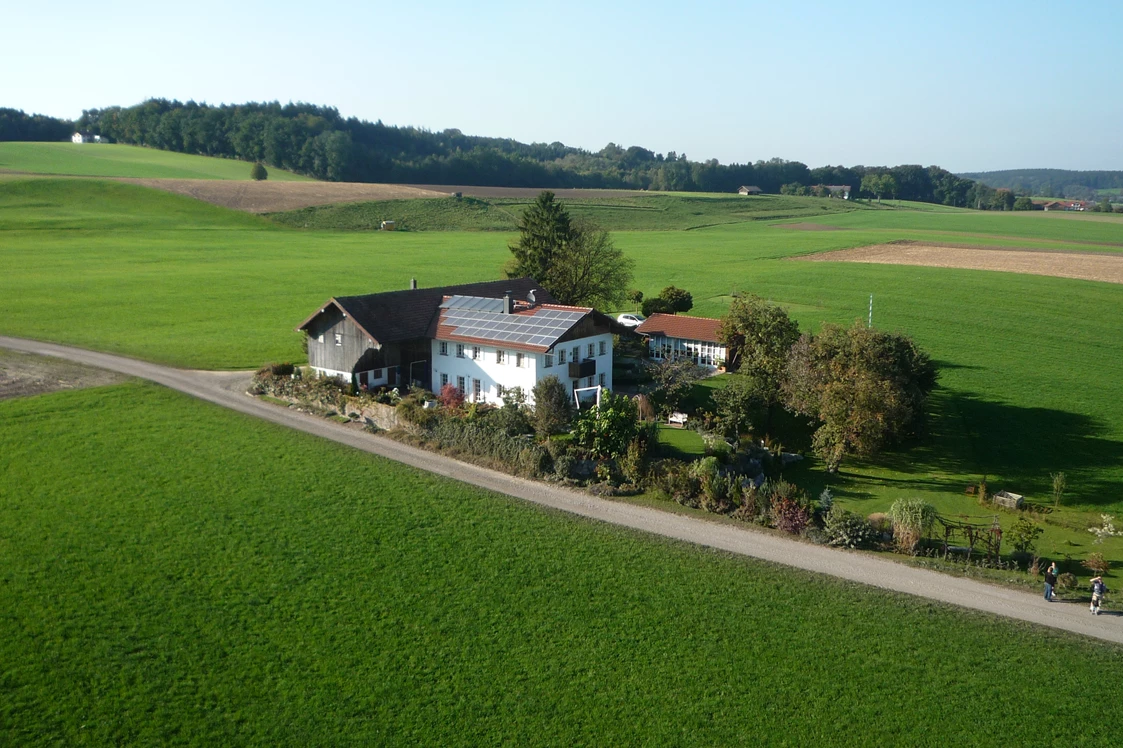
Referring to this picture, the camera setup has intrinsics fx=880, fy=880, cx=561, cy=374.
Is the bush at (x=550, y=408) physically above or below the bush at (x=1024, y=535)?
above

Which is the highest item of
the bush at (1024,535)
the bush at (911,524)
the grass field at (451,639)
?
the bush at (911,524)

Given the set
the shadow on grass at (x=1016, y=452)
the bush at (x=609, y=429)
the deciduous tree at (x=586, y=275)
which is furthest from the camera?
the deciduous tree at (x=586, y=275)

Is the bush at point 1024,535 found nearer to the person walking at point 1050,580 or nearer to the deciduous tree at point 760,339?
the person walking at point 1050,580

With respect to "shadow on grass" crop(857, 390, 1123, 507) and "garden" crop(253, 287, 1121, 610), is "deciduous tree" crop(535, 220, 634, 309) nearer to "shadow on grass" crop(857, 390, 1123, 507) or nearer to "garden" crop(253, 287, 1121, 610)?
"garden" crop(253, 287, 1121, 610)

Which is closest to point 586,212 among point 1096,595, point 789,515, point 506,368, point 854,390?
point 506,368

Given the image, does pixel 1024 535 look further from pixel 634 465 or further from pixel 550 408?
pixel 550 408

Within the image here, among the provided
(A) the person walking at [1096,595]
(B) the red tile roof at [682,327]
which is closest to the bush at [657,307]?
(B) the red tile roof at [682,327]

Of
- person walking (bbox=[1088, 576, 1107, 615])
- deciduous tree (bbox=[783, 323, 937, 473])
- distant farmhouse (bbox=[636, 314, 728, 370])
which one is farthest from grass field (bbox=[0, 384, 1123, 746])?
distant farmhouse (bbox=[636, 314, 728, 370])
